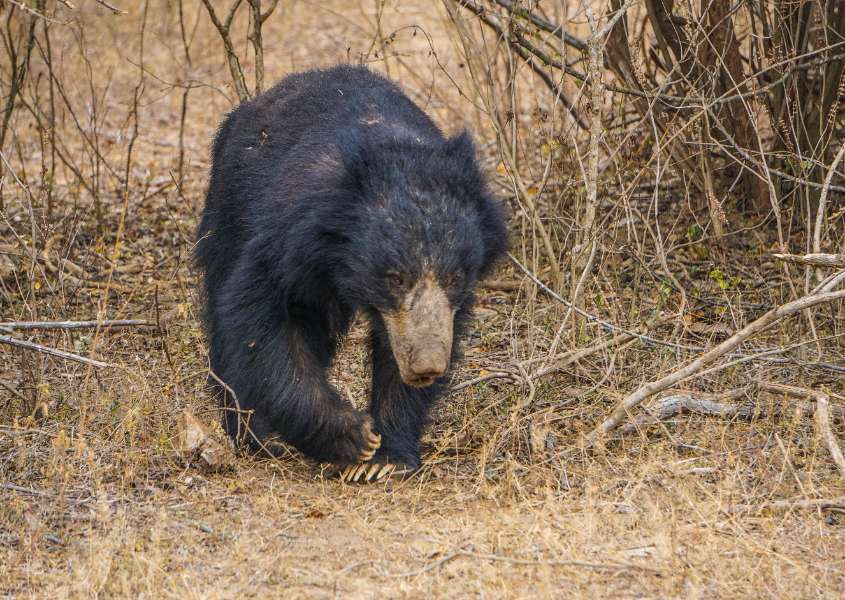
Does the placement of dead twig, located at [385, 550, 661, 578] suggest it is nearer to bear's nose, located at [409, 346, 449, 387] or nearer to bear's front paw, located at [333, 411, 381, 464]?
bear's nose, located at [409, 346, 449, 387]

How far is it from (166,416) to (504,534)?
66.9 inches

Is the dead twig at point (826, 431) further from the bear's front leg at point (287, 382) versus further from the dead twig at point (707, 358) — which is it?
the bear's front leg at point (287, 382)

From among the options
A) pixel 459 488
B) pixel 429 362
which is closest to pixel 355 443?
pixel 459 488

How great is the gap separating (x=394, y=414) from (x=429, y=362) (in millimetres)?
791

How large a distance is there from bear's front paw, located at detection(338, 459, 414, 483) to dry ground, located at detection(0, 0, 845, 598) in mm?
67

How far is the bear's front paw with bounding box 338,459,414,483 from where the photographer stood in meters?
4.44

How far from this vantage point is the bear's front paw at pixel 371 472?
444 centimetres

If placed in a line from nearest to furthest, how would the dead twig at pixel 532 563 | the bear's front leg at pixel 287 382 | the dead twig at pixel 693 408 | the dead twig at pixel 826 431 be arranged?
the dead twig at pixel 532 563 → the dead twig at pixel 826 431 → the bear's front leg at pixel 287 382 → the dead twig at pixel 693 408

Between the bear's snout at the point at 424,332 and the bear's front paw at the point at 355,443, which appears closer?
the bear's snout at the point at 424,332

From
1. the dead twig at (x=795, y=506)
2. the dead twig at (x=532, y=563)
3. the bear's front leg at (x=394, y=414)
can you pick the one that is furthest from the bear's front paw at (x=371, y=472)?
the dead twig at (x=795, y=506)

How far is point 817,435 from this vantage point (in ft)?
13.3

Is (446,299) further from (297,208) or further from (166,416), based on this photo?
(166,416)

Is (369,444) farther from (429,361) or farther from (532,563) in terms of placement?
(532,563)

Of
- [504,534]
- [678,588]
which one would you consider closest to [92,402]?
[504,534]
